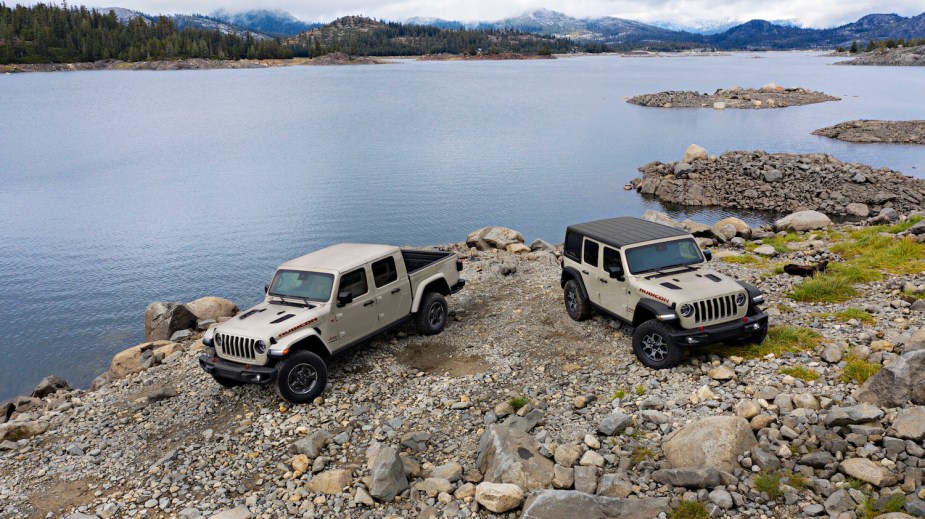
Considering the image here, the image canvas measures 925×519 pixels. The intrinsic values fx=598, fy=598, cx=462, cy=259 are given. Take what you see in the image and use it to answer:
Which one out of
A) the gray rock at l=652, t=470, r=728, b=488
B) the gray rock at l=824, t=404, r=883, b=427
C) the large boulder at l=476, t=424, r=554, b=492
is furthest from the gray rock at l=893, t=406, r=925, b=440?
the large boulder at l=476, t=424, r=554, b=492

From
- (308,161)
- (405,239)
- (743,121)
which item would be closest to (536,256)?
(405,239)

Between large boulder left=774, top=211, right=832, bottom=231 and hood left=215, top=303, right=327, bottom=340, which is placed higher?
hood left=215, top=303, right=327, bottom=340

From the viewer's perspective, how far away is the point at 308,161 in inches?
2005

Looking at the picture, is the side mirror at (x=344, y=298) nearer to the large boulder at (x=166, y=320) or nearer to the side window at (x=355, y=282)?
the side window at (x=355, y=282)

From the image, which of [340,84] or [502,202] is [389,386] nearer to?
[502,202]

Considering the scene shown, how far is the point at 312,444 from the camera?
10133 mm

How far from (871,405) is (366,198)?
3388 cm

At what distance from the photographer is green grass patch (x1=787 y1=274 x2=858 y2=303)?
14.9 metres

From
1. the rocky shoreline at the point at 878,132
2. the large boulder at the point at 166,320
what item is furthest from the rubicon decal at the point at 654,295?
the rocky shoreline at the point at 878,132

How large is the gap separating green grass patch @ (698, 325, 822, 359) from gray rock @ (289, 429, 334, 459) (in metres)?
7.82

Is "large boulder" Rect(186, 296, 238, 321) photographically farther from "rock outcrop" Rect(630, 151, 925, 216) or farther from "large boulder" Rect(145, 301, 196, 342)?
"rock outcrop" Rect(630, 151, 925, 216)

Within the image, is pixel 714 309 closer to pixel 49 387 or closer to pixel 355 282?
pixel 355 282

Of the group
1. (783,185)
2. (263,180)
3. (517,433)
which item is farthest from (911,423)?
(263,180)

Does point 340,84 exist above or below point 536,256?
above
